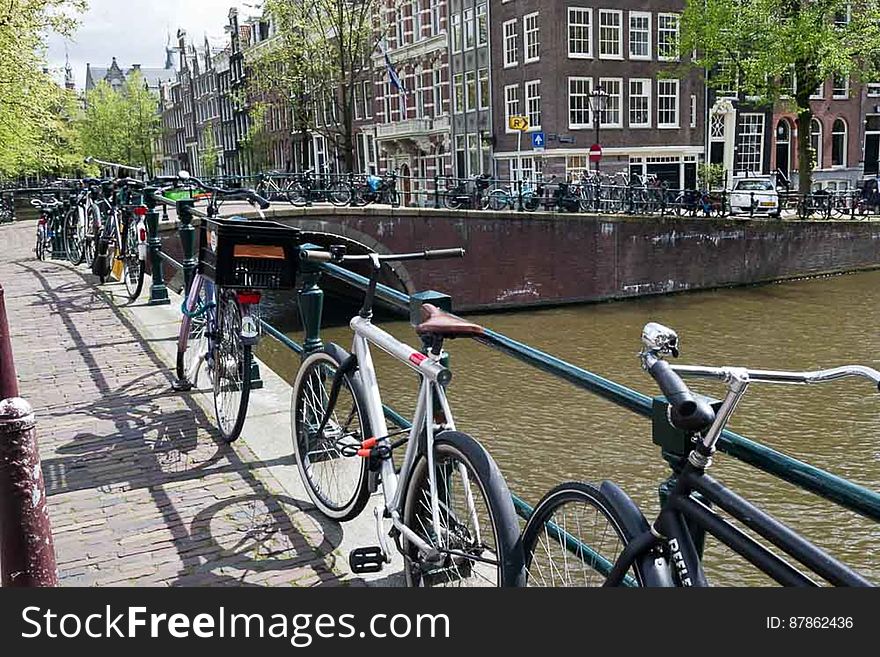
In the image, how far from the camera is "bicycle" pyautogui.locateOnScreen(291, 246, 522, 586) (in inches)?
90.0

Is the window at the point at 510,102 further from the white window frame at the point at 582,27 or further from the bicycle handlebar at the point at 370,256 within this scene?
the bicycle handlebar at the point at 370,256

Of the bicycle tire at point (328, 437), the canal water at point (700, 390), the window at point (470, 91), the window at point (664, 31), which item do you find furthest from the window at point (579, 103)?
the bicycle tire at point (328, 437)

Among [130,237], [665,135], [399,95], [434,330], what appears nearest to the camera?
[434,330]

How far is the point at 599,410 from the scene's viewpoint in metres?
11.2

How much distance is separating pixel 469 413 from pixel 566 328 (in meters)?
7.94

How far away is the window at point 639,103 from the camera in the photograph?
31.8m

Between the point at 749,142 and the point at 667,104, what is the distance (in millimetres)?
4577

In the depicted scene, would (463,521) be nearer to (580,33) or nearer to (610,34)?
(580,33)

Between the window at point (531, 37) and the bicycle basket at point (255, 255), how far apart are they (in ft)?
94.9

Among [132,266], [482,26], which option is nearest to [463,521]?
[132,266]

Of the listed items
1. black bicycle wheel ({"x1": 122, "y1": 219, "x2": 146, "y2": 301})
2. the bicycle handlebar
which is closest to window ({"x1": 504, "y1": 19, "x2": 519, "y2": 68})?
black bicycle wheel ({"x1": 122, "y1": 219, "x2": 146, "y2": 301})

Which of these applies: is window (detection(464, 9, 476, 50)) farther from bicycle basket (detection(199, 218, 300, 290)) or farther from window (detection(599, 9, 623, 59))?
bicycle basket (detection(199, 218, 300, 290))
